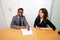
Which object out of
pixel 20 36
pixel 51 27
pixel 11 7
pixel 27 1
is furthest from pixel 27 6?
pixel 20 36

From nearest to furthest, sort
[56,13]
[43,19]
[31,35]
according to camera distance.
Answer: [31,35]
[43,19]
[56,13]

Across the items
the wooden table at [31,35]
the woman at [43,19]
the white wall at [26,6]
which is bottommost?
the wooden table at [31,35]

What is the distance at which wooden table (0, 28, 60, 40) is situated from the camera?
7.22ft

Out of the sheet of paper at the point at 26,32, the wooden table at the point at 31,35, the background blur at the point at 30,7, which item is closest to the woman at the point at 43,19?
the wooden table at the point at 31,35

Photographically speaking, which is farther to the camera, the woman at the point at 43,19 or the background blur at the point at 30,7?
the background blur at the point at 30,7

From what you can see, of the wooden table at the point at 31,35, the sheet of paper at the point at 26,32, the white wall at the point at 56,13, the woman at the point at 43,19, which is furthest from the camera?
the white wall at the point at 56,13

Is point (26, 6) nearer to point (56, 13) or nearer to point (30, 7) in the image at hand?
point (30, 7)

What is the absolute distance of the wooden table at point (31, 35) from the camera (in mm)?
2199

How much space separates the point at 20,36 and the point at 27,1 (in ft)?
4.68

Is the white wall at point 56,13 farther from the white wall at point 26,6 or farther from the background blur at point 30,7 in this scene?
the white wall at point 26,6

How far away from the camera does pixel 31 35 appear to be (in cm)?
229

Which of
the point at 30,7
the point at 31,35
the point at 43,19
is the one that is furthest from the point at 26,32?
the point at 30,7

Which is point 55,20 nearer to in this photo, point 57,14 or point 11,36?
point 57,14

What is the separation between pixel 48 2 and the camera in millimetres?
3361
